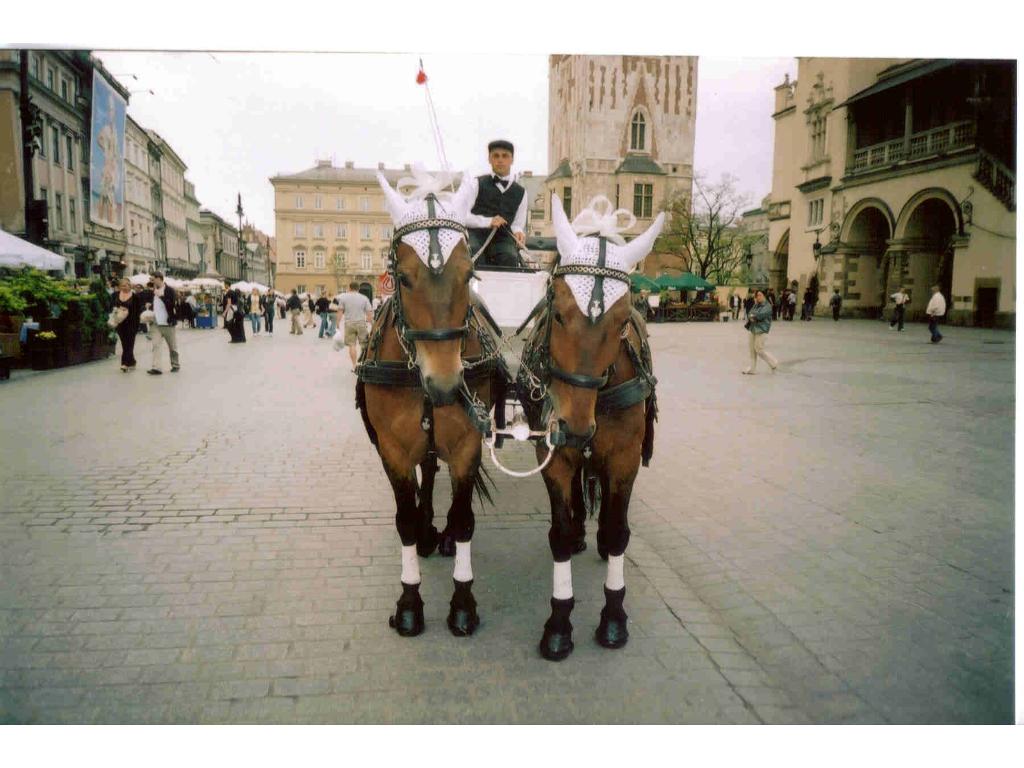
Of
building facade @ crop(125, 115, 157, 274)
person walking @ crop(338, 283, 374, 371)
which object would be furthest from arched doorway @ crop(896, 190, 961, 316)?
building facade @ crop(125, 115, 157, 274)

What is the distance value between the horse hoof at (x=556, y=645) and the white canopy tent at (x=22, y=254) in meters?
14.6

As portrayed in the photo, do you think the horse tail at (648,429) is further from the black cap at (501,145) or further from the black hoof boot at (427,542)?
the black cap at (501,145)

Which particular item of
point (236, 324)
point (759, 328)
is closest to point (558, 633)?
point (759, 328)

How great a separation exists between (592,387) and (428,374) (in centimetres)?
75

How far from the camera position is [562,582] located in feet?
11.2

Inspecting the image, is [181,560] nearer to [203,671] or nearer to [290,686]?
[203,671]

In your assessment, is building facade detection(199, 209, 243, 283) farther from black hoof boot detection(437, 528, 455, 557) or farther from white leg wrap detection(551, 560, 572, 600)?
white leg wrap detection(551, 560, 572, 600)

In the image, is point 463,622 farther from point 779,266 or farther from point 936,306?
point 779,266

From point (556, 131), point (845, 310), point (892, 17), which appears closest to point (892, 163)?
point (845, 310)

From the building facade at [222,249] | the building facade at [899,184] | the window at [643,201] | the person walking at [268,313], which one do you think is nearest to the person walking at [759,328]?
the building facade at [899,184]

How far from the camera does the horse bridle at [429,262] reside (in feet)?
9.78

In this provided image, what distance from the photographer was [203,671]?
10.3ft

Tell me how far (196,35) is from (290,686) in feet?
9.87

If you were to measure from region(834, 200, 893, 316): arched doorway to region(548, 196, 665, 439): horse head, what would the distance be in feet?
107
